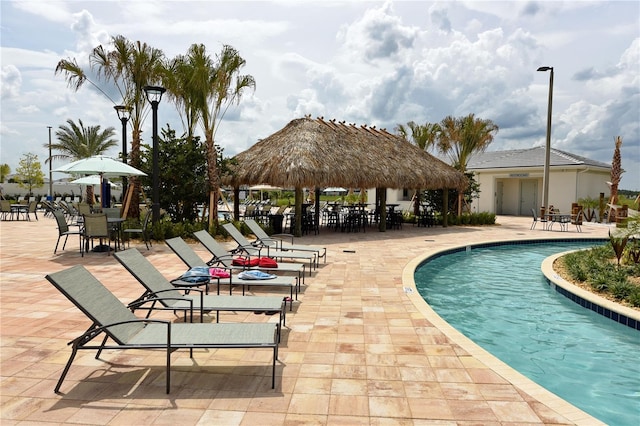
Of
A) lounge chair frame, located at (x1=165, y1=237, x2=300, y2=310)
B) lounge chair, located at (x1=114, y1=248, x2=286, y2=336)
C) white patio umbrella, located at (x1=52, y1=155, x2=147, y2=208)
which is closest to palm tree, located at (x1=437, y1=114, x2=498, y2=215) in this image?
white patio umbrella, located at (x1=52, y1=155, x2=147, y2=208)

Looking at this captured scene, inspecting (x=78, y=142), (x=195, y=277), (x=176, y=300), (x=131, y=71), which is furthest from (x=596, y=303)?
(x=78, y=142)

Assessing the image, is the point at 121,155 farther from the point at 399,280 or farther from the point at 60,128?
the point at 60,128

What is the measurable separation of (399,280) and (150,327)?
4.99 meters

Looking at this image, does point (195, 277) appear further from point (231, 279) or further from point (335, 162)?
point (335, 162)

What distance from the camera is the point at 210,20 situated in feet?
38.2

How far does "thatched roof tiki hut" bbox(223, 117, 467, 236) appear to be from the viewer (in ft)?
48.8

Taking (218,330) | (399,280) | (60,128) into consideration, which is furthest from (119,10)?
(60,128)

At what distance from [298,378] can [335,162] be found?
12433 mm

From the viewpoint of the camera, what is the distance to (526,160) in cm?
2822

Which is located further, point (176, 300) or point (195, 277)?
point (195, 277)

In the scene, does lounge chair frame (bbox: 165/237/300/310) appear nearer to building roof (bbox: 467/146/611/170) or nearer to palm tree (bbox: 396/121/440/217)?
palm tree (bbox: 396/121/440/217)

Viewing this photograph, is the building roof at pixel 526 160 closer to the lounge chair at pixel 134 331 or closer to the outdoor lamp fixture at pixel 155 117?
the outdoor lamp fixture at pixel 155 117

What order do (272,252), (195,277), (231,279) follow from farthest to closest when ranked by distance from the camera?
(272,252) < (231,279) < (195,277)

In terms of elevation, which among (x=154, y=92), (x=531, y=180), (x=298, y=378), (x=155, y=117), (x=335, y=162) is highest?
(x=154, y=92)
